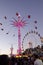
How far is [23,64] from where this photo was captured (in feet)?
41.5

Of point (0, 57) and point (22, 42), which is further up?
point (22, 42)

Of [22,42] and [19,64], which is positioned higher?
[22,42]

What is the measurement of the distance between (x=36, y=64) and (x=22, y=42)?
32711mm

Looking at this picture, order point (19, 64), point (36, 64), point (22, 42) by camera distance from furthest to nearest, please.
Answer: point (22, 42) < point (19, 64) < point (36, 64)

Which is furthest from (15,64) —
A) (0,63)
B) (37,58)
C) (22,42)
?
(22,42)

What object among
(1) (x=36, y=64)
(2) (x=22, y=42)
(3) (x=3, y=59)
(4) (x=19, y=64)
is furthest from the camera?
(2) (x=22, y=42)

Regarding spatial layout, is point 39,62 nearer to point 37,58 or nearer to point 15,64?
point 37,58

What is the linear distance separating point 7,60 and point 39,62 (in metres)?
4.08

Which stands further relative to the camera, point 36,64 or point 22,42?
point 22,42

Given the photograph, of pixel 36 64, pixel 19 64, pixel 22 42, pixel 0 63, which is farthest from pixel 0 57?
pixel 22 42

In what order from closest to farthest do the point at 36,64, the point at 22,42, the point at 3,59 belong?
the point at 3,59 < the point at 36,64 < the point at 22,42

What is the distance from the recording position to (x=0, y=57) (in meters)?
2.89

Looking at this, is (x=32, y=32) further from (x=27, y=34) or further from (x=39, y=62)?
(x=39, y=62)

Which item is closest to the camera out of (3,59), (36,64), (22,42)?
(3,59)
